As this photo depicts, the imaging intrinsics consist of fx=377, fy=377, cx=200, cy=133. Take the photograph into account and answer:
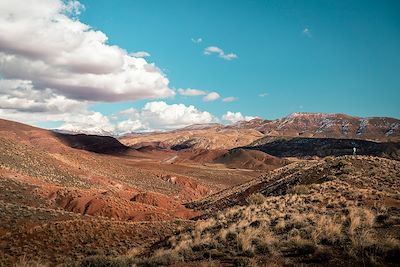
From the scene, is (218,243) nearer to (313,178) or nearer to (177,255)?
(177,255)

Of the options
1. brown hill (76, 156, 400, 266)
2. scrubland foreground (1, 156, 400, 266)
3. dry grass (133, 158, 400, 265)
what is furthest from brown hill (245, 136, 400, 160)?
dry grass (133, 158, 400, 265)

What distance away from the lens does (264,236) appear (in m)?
14.4

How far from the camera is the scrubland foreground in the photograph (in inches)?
442

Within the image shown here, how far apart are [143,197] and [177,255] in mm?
33476

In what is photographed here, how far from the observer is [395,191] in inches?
1019

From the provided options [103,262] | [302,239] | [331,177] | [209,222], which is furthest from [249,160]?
[103,262]

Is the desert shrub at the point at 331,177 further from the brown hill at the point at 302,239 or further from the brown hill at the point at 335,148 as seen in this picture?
the brown hill at the point at 335,148

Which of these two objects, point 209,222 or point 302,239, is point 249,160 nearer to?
point 209,222

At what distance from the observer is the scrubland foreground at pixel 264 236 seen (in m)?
11.2

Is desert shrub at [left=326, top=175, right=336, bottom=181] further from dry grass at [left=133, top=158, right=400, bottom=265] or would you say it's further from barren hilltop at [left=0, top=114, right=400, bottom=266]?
dry grass at [left=133, top=158, right=400, bottom=265]

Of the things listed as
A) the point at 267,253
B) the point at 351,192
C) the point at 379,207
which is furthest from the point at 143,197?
the point at 267,253

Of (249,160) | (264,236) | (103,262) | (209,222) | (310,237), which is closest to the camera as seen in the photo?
(310,237)

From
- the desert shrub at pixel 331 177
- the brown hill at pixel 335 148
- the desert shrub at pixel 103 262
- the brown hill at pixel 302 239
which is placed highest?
the brown hill at pixel 335 148

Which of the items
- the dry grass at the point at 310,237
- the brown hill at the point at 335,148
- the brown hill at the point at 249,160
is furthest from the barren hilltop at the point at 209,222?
the brown hill at the point at 335,148
